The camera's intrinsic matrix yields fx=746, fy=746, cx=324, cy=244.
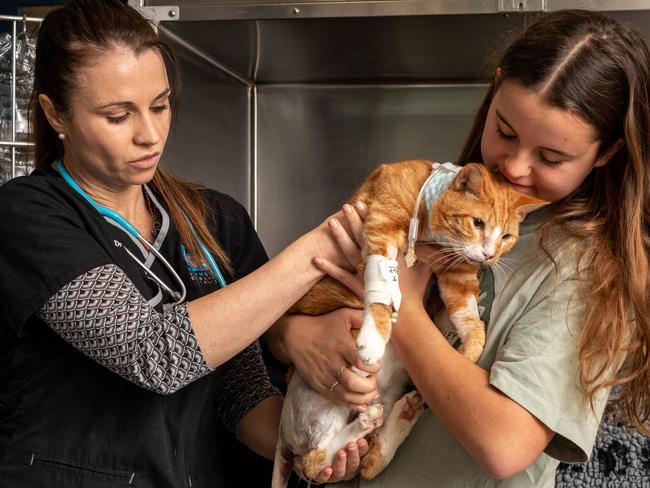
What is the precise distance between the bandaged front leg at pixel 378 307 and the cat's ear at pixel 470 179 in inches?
7.5

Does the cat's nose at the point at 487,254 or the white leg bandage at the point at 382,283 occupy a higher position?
the cat's nose at the point at 487,254

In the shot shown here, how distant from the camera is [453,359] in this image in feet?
3.83

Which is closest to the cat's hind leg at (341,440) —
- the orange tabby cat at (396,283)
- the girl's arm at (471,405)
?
the orange tabby cat at (396,283)

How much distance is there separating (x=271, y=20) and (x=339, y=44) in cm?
23

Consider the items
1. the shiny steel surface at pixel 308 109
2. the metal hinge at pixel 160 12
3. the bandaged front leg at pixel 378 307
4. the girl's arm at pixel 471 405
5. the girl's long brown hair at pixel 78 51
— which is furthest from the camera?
the shiny steel surface at pixel 308 109

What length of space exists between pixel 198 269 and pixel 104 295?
0.31m

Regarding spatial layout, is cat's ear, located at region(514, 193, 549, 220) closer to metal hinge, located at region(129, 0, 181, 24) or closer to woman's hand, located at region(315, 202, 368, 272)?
woman's hand, located at region(315, 202, 368, 272)

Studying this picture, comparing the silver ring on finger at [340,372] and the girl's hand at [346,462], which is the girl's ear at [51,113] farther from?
the girl's hand at [346,462]

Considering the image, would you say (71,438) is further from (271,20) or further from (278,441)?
(271,20)

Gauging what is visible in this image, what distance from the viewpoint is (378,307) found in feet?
3.94

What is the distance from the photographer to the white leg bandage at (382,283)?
3.93 feet

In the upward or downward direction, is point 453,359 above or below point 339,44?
below

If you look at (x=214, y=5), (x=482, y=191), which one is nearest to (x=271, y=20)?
(x=214, y=5)

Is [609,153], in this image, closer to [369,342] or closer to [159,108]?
[369,342]
